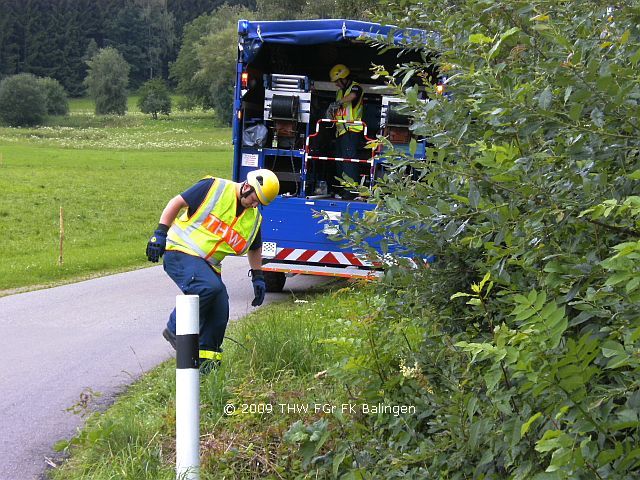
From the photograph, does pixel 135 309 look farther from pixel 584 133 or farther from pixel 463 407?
pixel 584 133

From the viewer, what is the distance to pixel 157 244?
21.7 ft

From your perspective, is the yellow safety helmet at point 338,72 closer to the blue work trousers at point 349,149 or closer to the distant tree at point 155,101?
the blue work trousers at point 349,149

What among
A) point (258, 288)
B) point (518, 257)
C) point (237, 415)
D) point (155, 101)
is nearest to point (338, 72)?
point (258, 288)

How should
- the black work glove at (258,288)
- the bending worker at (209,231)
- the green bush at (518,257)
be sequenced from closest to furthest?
the green bush at (518,257) → the bending worker at (209,231) → the black work glove at (258,288)

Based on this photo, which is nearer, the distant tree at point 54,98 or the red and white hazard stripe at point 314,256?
the red and white hazard stripe at point 314,256

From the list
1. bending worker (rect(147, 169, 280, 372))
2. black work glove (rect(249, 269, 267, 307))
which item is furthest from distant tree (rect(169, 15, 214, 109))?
bending worker (rect(147, 169, 280, 372))

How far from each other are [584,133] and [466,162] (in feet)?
2.20

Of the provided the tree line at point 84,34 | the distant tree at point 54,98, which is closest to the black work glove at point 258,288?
the distant tree at point 54,98

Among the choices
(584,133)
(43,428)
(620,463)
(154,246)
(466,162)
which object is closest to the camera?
(620,463)

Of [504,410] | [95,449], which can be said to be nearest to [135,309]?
[95,449]

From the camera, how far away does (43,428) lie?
5770 millimetres

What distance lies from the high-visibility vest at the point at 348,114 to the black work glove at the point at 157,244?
549 centimetres

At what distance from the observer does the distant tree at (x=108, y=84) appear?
11638 centimetres

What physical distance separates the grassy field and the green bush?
10.4 m
